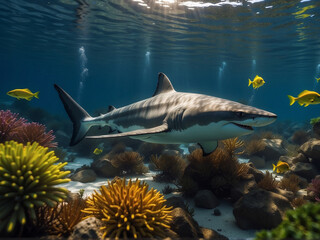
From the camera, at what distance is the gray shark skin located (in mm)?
3832

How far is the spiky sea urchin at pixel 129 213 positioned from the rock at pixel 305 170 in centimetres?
603

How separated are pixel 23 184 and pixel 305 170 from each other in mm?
8085

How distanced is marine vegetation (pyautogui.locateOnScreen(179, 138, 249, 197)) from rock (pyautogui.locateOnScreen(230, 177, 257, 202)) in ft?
0.40

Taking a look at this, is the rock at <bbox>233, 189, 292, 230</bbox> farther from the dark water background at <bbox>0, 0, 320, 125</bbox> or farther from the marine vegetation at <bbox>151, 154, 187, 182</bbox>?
the dark water background at <bbox>0, 0, 320, 125</bbox>

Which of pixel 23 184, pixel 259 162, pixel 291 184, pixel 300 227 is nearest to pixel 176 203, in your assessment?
pixel 300 227

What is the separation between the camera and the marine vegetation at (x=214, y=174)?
532cm

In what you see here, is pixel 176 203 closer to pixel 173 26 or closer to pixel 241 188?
pixel 241 188

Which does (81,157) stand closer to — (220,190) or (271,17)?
(220,190)

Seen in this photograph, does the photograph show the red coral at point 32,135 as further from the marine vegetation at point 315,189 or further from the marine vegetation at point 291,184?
the marine vegetation at point 291,184

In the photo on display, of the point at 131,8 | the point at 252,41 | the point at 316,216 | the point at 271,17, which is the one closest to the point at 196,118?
the point at 316,216

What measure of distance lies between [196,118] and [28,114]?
76.1ft

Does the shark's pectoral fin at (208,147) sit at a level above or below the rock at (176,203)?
Answer: above

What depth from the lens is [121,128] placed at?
23.9 feet

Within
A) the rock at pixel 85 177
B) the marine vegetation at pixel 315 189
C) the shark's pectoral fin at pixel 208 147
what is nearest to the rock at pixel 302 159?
the marine vegetation at pixel 315 189
